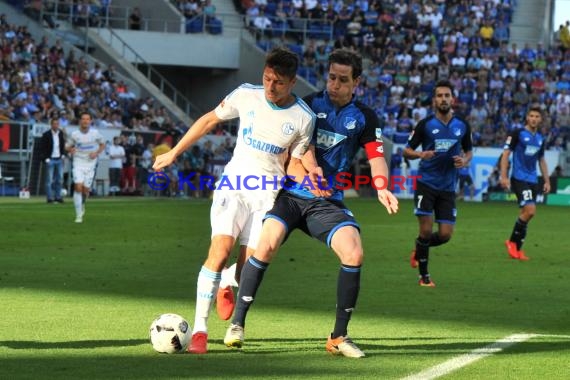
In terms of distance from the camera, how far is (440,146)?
50.9 ft

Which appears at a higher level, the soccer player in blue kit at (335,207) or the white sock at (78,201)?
the soccer player in blue kit at (335,207)

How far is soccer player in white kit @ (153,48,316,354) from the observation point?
9125mm

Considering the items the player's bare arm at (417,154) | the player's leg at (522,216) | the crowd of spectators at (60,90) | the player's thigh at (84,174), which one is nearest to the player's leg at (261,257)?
the player's bare arm at (417,154)

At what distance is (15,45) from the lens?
1634 inches

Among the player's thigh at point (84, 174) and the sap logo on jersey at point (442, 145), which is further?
the player's thigh at point (84, 174)

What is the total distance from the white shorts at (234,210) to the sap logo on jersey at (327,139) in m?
0.54

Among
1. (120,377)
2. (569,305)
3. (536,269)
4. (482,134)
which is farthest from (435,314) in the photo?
(482,134)

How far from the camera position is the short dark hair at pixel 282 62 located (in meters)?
8.92

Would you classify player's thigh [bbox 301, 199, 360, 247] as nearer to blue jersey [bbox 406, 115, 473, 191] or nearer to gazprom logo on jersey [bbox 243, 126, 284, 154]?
gazprom logo on jersey [bbox 243, 126, 284, 154]

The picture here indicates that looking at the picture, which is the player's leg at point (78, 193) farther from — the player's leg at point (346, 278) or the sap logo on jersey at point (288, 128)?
the player's leg at point (346, 278)

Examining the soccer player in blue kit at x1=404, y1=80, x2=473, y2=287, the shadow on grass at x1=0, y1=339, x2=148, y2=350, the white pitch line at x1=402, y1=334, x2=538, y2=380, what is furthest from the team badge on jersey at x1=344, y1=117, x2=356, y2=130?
the soccer player in blue kit at x1=404, y1=80, x2=473, y2=287

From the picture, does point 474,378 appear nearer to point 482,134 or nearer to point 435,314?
point 435,314

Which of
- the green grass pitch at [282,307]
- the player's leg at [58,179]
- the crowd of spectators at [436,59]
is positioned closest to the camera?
the green grass pitch at [282,307]

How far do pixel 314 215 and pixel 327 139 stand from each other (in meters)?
0.61
